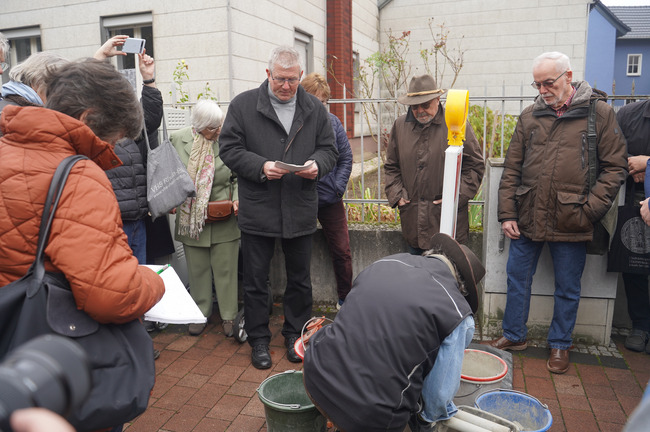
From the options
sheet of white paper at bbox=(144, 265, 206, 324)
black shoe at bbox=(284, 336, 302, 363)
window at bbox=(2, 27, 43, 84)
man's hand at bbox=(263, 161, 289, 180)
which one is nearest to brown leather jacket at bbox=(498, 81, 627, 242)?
man's hand at bbox=(263, 161, 289, 180)

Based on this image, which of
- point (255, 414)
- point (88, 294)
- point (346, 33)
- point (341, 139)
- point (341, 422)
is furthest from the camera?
point (346, 33)

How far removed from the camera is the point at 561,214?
3.51m

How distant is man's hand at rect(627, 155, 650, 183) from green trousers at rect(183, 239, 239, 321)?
2.98m

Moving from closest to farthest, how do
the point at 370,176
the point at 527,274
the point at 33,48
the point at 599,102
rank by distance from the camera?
the point at 599,102 < the point at 527,274 < the point at 370,176 < the point at 33,48

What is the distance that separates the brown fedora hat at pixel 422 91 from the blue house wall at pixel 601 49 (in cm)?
1530

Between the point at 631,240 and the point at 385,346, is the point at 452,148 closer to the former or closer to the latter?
the point at 385,346

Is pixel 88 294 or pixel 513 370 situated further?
pixel 513 370

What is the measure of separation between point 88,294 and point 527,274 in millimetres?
3171

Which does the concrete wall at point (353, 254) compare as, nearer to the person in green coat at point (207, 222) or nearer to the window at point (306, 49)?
the person in green coat at point (207, 222)

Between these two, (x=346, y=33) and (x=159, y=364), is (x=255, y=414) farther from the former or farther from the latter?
(x=346, y=33)

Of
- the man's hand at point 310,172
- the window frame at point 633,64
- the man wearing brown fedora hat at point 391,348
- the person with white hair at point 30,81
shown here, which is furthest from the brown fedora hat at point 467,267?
the window frame at point 633,64

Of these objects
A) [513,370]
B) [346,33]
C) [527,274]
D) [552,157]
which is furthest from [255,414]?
[346,33]

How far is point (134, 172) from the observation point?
3.74 m

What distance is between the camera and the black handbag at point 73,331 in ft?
4.91
